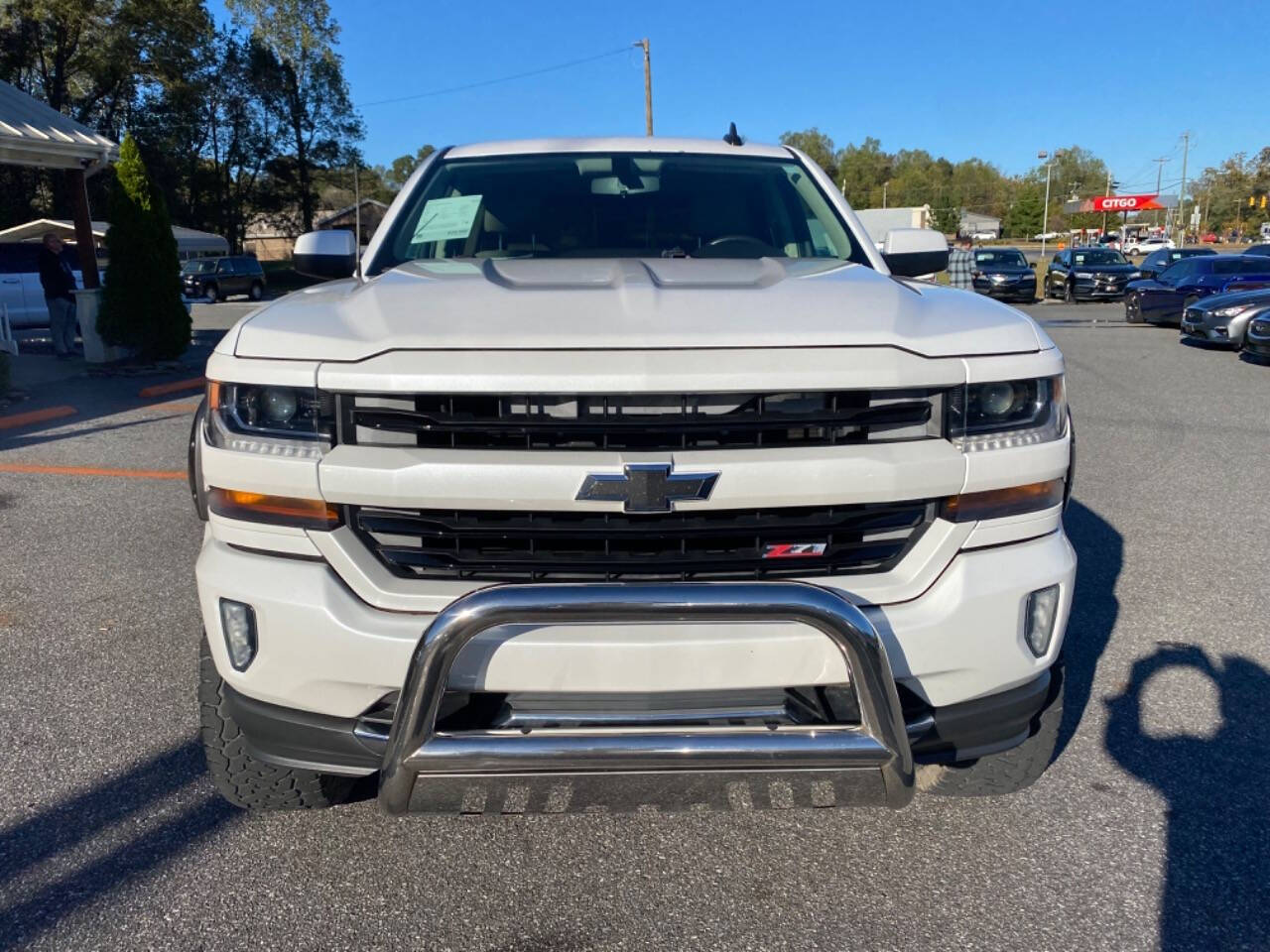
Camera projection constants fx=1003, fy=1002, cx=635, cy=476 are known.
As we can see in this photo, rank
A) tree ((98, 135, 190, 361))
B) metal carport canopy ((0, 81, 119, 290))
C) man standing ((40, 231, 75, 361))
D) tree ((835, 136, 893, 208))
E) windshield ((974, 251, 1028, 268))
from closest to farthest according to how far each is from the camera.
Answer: tree ((98, 135, 190, 361)) < man standing ((40, 231, 75, 361)) < metal carport canopy ((0, 81, 119, 290)) < windshield ((974, 251, 1028, 268)) < tree ((835, 136, 893, 208))

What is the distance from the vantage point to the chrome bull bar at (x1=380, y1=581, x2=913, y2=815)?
196 centimetres

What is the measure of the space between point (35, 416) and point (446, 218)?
7.97 metres

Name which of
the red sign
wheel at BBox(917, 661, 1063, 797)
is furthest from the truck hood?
the red sign

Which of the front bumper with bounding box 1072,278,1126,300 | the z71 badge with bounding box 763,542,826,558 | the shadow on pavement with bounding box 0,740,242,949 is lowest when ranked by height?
the front bumper with bounding box 1072,278,1126,300

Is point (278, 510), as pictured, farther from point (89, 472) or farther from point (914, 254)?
point (89, 472)

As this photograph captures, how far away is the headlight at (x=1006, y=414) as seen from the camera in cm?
221

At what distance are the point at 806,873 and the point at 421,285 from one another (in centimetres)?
180

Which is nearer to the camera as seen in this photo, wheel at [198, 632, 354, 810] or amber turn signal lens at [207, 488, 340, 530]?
amber turn signal lens at [207, 488, 340, 530]

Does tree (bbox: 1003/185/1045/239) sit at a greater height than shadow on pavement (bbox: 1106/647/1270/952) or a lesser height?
greater

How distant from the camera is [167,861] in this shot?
2.58 m

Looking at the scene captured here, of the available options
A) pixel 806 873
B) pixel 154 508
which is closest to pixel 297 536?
pixel 806 873

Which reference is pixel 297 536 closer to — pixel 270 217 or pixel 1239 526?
pixel 1239 526

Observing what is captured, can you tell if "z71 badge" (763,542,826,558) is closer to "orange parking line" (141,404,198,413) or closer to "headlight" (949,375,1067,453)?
"headlight" (949,375,1067,453)

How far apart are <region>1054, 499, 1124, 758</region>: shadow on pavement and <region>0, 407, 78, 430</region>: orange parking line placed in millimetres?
9049
